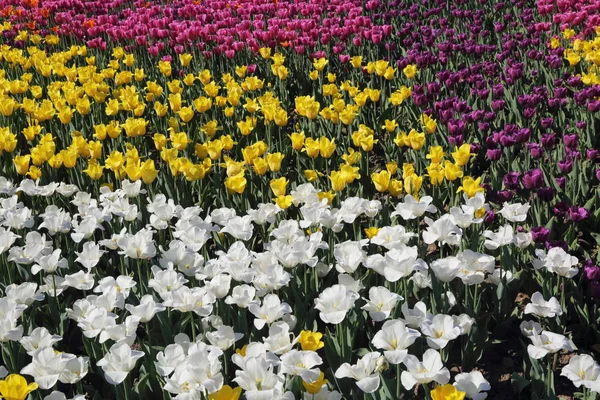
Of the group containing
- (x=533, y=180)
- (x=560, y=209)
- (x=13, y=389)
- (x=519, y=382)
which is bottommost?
(x=519, y=382)

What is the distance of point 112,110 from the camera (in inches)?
207

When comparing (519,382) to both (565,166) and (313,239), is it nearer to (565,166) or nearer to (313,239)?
(313,239)

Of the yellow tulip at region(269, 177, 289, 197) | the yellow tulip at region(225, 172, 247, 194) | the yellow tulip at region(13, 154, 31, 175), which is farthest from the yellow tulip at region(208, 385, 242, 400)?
the yellow tulip at region(13, 154, 31, 175)

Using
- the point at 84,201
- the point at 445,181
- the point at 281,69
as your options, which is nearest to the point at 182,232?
the point at 84,201

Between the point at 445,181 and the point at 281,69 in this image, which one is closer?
the point at 445,181

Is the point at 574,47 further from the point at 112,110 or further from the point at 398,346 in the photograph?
the point at 398,346

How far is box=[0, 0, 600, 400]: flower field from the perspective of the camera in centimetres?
245

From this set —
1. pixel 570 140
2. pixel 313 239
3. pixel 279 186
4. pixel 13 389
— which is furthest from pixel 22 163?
pixel 570 140

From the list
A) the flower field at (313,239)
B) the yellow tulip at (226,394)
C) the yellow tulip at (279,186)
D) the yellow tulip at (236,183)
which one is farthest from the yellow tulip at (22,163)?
the yellow tulip at (226,394)

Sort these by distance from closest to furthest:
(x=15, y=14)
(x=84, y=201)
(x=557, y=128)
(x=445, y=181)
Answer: (x=84, y=201) → (x=445, y=181) → (x=557, y=128) → (x=15, y=14)

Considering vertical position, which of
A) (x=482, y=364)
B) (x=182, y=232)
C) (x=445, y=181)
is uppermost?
(x=182, y=232)

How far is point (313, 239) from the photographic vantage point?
3.09 metres

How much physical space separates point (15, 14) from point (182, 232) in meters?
7.48

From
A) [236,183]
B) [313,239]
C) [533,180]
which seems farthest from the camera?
[236,183]
